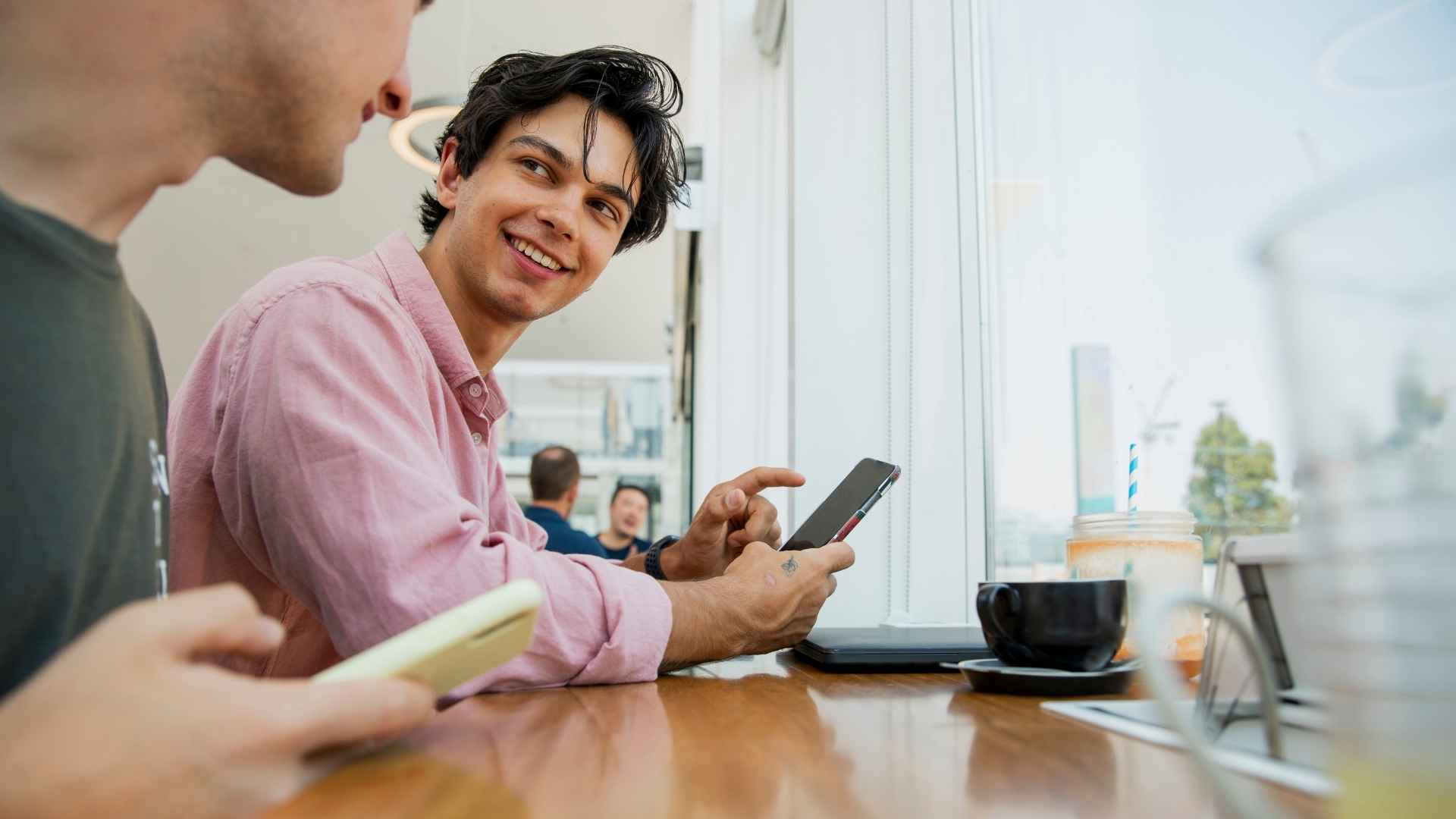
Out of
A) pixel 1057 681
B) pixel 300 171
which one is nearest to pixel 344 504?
pixel 300 171

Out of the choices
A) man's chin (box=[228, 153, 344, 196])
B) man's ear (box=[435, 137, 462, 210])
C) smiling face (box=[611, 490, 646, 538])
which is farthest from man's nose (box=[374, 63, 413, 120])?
smiling face (box=[611, 490, 646, 538])

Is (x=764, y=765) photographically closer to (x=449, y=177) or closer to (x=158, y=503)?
(x=158, y=503)

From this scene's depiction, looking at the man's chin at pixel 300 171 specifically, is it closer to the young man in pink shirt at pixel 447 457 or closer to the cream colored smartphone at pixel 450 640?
the young man in pink shirt at pixel 447 457

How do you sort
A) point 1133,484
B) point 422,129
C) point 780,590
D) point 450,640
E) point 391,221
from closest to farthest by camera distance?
point 450,640
point 1133,484
point 780,590
point 422,129
point 391,221

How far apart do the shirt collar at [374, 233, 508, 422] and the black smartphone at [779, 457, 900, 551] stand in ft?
1.27

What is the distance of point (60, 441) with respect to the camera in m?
0.48

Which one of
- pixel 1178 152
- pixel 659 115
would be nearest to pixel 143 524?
pixel 1178 152

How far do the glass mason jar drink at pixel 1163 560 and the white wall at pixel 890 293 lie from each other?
52 cm

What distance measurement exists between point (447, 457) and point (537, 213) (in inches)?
15.3

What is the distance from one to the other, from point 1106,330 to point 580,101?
0.73 m

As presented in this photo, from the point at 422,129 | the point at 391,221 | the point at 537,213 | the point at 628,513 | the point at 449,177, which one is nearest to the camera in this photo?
the point at 537,213

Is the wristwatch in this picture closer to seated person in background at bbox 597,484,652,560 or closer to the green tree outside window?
the green tree outside window

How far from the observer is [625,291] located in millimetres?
6758

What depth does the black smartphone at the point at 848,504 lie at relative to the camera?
1.07 m
